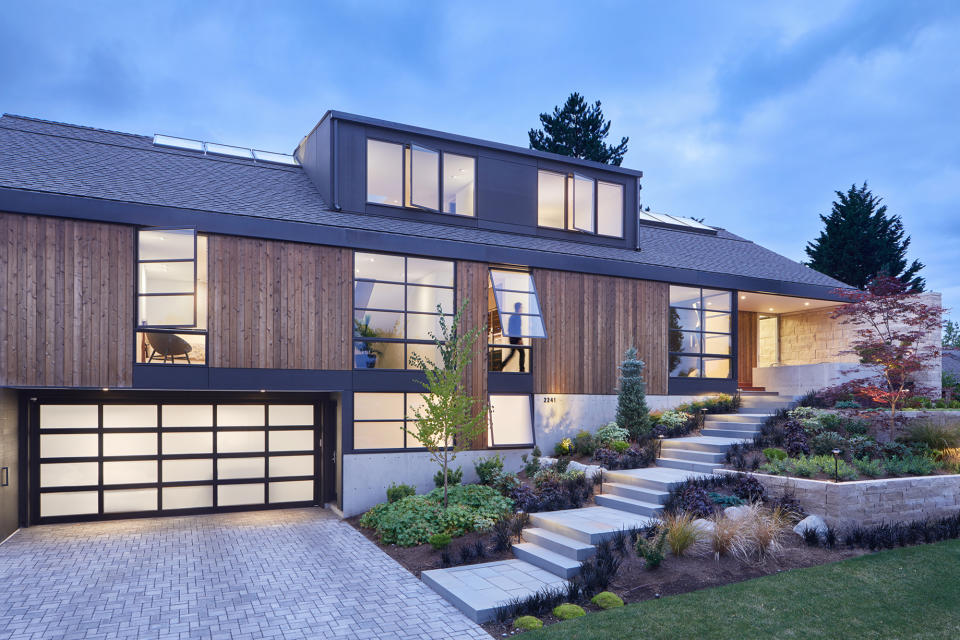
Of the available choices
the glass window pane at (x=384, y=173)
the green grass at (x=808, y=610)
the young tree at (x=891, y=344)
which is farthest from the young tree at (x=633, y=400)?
the glass window pane at (x=384, y=173)

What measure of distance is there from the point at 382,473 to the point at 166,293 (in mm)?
5441

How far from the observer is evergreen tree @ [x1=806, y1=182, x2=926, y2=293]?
27.6 m

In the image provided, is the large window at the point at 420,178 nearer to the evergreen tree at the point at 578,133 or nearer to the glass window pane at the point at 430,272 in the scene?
the glass window pane at the point at 430,272

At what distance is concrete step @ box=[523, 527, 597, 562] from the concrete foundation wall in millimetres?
3528

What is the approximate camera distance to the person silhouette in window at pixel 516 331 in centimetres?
1332

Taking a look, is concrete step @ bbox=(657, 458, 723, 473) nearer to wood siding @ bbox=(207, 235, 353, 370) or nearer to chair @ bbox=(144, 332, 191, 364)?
wood siding @ bbox=(207, 235, 353, 370)

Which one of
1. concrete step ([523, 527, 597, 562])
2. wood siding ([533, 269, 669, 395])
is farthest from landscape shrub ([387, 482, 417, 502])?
wood siding ([533, 269, 669, 395])

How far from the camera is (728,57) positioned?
8738 centimetres

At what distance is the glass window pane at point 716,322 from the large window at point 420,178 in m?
7.30

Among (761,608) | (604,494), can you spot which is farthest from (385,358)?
(761,608)

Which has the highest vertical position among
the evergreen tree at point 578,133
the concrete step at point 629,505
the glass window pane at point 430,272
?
the evergreen tree at point 578,133

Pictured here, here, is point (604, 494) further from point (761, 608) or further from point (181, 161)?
point (181, 161)

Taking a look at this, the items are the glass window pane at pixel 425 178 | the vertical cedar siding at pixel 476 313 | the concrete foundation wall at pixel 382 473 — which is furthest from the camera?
the glass window pane at pixel 425 178

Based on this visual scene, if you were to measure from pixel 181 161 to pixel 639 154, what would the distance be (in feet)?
529
